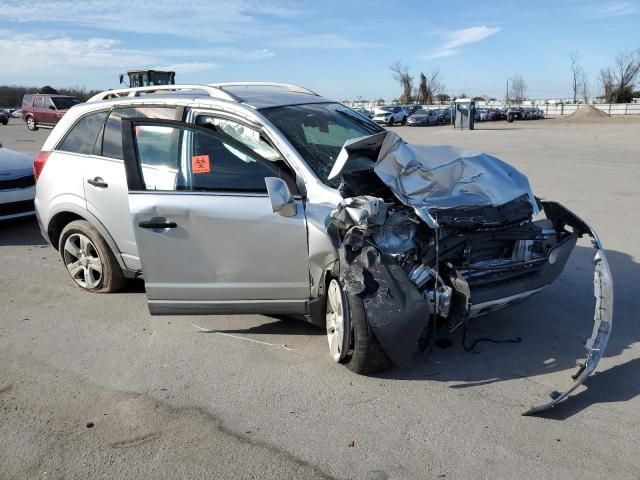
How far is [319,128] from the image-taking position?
15.5 ft

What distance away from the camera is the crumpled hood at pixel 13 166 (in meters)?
7.61

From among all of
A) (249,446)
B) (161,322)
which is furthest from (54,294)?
(249,446)

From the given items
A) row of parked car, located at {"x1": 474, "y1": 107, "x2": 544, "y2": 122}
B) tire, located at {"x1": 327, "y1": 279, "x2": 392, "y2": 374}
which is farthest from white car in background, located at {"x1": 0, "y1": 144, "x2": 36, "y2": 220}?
row of parked car, located at {"x1": 474, "y1": 107, "x2": 544, "y2": 122}

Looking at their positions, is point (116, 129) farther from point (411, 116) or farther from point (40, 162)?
point (411, 116)

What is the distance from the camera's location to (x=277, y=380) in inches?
146

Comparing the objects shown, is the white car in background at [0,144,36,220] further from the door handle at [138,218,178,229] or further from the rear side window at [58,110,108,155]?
the door handle at [138,218,178,229]

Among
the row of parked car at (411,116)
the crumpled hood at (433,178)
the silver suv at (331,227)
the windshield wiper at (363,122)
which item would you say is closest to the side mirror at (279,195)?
the silver suv at (331,227)

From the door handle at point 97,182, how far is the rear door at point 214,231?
0.80 m

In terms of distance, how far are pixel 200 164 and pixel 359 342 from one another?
1.77 metres

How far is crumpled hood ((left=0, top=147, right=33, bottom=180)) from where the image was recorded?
761cm

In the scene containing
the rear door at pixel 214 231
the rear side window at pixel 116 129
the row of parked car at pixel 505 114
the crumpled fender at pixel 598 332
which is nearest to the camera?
the crumpled fender at pixel 598 332

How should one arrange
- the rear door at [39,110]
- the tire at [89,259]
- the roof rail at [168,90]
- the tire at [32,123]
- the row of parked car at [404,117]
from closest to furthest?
the roof rail at [168,90] < the tire at [89,259] < the rear door at [39,110] < the tire at [32,123] < the row of parked car at [404,117]

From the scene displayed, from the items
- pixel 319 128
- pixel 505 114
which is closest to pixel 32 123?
pixel 319 128

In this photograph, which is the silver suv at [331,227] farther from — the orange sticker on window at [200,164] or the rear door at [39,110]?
the rear door at [39,110]
